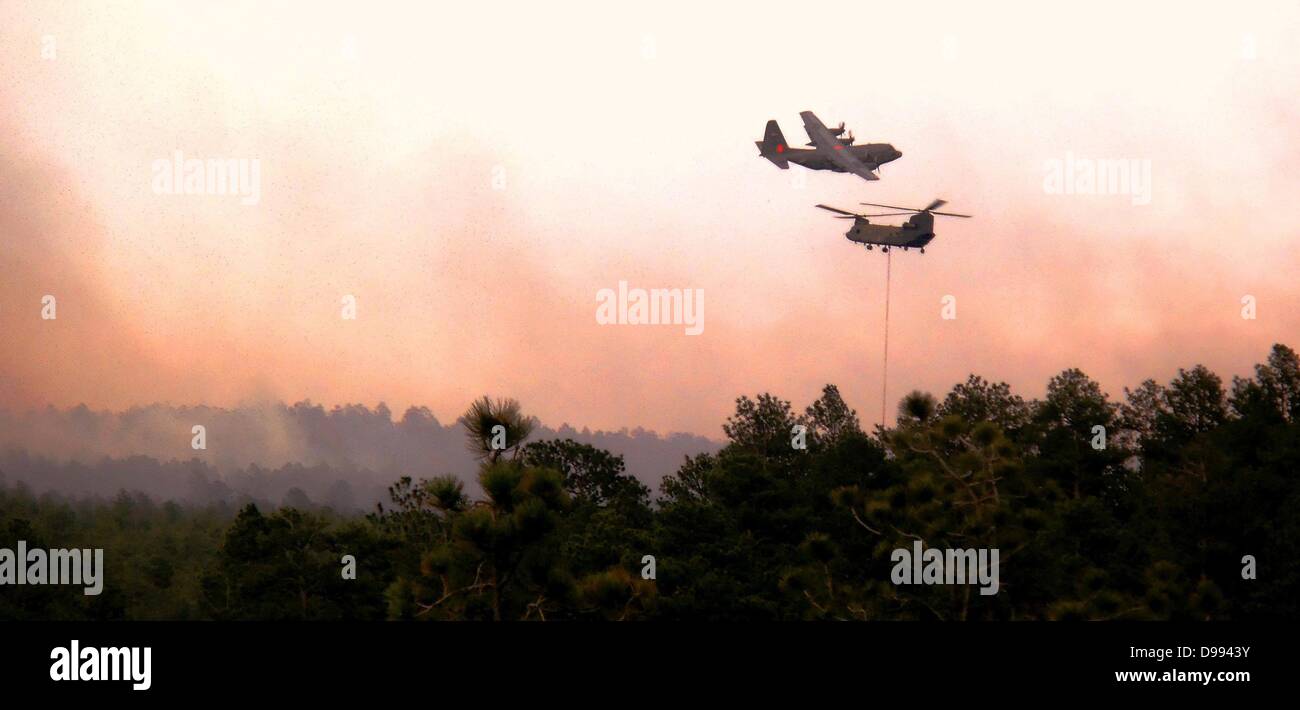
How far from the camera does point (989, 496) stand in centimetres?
3303

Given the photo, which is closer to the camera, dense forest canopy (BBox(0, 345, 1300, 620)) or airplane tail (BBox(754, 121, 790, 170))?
dense forest canopy (BBox(0, 345, 1300, 620))

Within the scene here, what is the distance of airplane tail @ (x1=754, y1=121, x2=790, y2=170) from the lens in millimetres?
95562

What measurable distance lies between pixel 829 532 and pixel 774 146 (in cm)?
3835

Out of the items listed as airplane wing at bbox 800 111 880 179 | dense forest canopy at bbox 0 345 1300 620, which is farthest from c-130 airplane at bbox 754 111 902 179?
dense forest canopy at bbox 0 345 1300 620

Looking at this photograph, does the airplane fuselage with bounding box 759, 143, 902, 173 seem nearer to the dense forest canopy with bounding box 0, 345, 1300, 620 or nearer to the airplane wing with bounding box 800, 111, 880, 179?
the airplane wing with bounding box 800, 111, 880, 179

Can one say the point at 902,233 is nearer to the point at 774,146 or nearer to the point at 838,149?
the point at 838,149

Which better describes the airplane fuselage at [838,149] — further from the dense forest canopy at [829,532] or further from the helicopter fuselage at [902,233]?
the dense forest canopy at [829,532]

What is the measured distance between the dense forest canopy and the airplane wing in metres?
17.4

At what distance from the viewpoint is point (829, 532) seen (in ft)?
224

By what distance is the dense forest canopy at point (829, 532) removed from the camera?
985 inches

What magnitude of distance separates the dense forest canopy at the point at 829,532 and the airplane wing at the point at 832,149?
17.4 metres
